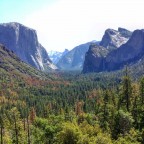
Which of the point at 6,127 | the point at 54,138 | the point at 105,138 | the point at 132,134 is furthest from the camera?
the point at 6,127

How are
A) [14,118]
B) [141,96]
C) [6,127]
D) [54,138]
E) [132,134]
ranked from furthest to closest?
[6,127] → [141,96] → [54,138] → [14,118] → [132,134]

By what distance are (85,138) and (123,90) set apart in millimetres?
36393

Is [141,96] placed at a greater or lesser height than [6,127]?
greater

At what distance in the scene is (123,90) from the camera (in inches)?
4855

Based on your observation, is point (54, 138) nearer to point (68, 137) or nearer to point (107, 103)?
point (68, 137)

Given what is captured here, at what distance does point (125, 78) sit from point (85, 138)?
36522mm

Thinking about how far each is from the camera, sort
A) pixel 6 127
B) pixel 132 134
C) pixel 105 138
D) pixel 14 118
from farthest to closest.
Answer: pixel 6 127 → pixel 14 118 → pixel 132 134 → pixel 105 138

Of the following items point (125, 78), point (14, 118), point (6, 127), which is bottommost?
point (6, 127)

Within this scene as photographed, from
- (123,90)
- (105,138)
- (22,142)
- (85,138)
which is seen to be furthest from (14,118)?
(123,90)

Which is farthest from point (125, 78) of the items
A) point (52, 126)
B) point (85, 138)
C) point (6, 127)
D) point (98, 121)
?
point (6, 127)

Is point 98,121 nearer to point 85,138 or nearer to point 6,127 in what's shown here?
point 85,138

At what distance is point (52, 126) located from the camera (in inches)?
4574

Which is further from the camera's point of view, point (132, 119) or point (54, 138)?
point (54, 138)

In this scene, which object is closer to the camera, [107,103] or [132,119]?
[132,119]
